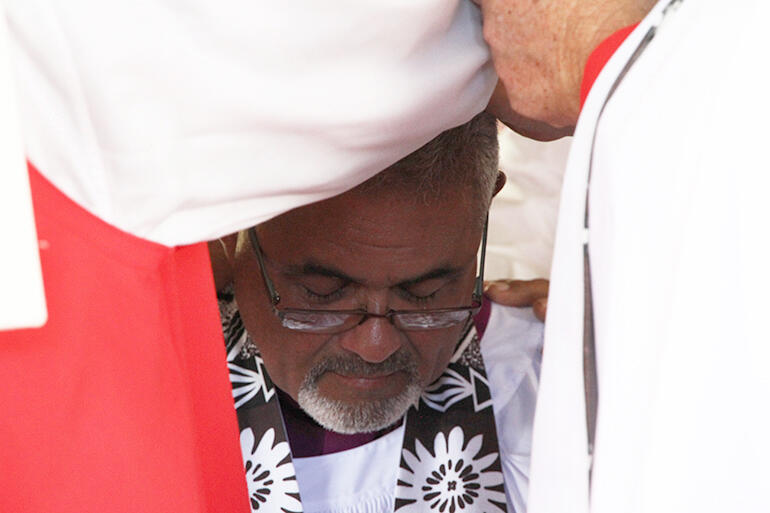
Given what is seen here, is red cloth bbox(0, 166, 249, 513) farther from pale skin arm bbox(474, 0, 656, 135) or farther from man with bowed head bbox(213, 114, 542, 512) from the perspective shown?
man with bowed head bbox(213, 114, 542, 512)

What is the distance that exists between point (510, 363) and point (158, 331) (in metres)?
1.12

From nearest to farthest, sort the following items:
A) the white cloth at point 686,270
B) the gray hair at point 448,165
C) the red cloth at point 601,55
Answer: the white cloth at point 686,270 < the red cloth at point 601,55 < the gray hair at point 448,165

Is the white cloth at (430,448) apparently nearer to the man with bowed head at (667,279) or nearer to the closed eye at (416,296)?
the closed eye at (416,296)

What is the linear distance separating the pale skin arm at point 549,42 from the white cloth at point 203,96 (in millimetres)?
50

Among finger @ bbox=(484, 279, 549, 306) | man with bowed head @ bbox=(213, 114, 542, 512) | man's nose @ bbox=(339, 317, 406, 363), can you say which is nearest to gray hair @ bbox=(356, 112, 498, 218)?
man with bowed head @ bbox=(213, 114, 542, 512)

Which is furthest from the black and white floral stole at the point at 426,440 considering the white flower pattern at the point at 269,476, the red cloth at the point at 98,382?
the red cloth at the point at 98,382

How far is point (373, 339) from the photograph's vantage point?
155 centimetres

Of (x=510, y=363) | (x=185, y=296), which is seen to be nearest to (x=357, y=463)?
(x=510, y=363)

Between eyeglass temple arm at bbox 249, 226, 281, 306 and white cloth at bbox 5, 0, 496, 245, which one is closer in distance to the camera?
white cloth at bbox 5, 0, 496, 245

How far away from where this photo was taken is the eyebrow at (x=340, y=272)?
58.6 inches

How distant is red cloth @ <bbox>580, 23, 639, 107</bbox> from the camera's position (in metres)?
0.70

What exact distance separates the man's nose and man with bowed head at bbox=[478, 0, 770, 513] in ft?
2.83

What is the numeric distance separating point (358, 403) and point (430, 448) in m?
0.15

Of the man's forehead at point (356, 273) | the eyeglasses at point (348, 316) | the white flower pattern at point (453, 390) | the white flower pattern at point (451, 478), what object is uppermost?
the man's forehead at point (356, 273)
